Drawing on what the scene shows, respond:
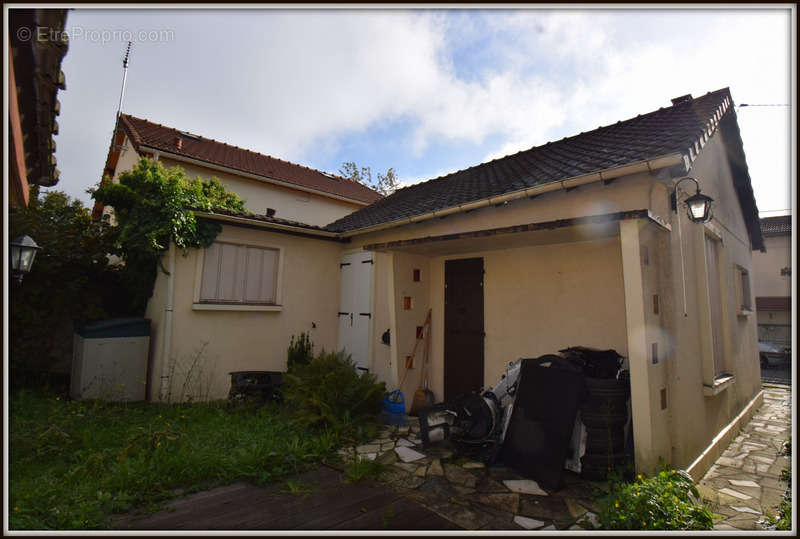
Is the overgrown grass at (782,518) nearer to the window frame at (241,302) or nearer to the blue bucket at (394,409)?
the blue bucket at (394,409)

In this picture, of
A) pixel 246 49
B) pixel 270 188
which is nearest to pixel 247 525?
pixel 246 49

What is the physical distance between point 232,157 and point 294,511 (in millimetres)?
12148

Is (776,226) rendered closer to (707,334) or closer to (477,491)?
(707,334)

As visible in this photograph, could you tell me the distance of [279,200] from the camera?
12359 millimetres

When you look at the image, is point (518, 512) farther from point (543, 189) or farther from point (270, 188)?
point (270, 188)

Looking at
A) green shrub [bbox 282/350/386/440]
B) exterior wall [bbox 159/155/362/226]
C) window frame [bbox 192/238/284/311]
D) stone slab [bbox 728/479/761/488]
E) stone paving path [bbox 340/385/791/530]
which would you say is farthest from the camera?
exterior wall [bbox 159/155/362/226]

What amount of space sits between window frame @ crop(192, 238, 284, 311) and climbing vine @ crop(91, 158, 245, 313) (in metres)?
0.32

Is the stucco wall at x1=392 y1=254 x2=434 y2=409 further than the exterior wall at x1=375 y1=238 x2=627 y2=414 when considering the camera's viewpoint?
Yes

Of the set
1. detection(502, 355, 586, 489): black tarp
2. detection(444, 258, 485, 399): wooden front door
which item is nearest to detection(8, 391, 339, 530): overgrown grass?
detection(502, 355, 586, 489): black tarp

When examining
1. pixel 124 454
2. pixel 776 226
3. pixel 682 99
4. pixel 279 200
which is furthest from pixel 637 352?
pixel 776 226

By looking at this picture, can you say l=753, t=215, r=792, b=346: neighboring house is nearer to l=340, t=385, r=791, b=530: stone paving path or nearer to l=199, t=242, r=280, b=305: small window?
l=340, t=385, r=791, b=530: stone paving path

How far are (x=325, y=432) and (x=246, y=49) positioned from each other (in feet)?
15.3

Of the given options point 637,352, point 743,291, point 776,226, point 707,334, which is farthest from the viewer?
point 776,226

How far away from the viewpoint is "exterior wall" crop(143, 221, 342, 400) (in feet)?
20.0
